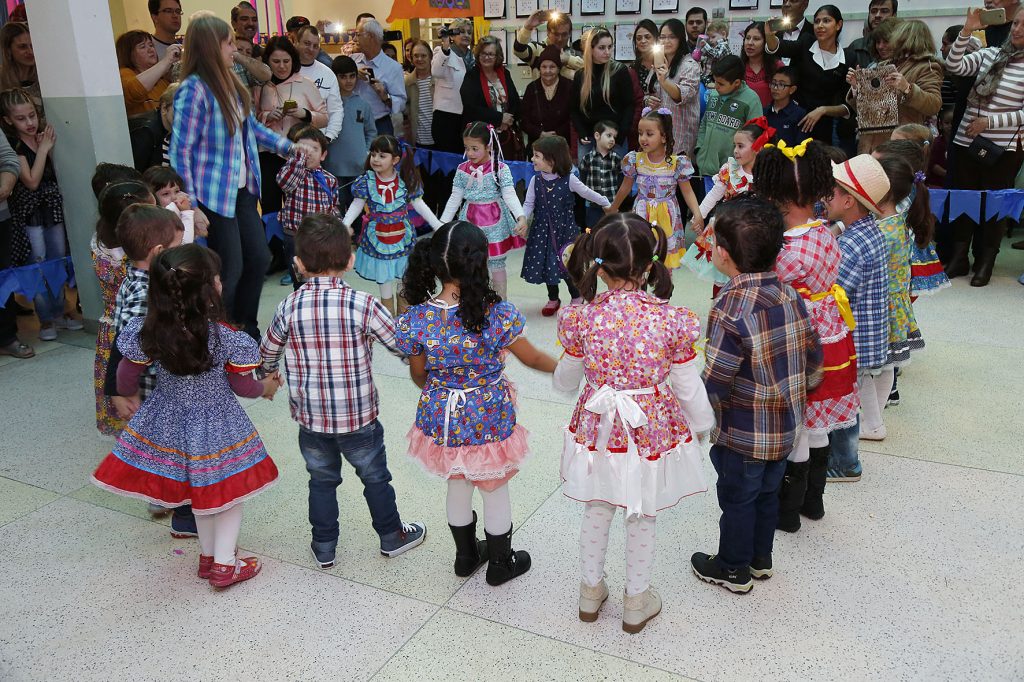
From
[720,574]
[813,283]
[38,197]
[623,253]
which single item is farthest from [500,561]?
[38,197]

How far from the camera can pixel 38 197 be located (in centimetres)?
534

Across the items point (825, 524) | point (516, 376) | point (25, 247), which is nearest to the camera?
point (825, 524)

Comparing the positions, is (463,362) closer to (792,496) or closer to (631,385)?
(631,385)

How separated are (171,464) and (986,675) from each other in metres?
2.47

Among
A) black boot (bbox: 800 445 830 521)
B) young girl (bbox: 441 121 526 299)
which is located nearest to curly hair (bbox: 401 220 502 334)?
black boot (bbox: 800 445 830 521)

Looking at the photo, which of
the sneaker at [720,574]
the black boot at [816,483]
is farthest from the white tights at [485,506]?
the black boot at [816,483]

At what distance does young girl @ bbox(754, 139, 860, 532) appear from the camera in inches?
112

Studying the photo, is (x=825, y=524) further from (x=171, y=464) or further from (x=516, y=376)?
(x=171, y=464)

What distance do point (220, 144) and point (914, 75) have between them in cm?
482

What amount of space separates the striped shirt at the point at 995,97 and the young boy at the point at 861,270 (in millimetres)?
3380

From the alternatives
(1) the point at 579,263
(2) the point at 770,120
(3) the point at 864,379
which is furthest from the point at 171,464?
(2) the point at 770,120

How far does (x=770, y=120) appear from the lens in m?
6.86

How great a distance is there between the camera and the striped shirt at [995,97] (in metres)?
5.89

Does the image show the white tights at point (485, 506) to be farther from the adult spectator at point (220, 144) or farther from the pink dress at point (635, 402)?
the adult spectator at point (220, 144)
